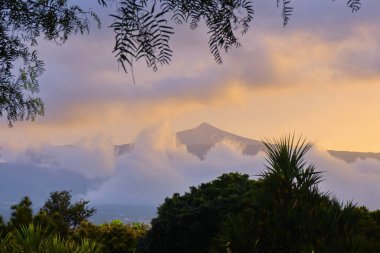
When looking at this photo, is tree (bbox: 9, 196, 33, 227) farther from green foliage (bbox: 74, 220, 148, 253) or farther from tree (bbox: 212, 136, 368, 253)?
tree (bbox: 212, 136, 368, 253)

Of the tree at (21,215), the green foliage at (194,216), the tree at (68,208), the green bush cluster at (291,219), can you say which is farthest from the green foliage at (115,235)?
the tree at (68,208)

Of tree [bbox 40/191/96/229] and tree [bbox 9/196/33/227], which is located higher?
tree [bbox 40/191/96/229]

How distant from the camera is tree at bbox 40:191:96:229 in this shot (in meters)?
35.2

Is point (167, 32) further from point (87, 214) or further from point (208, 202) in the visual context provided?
point (87, 214)

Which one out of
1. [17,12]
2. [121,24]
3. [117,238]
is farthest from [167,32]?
[117,238]

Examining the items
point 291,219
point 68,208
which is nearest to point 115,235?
point 291,219

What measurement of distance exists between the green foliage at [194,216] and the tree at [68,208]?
21613mm

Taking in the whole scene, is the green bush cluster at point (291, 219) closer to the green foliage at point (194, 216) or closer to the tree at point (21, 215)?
the green foliage at point (194, 216)

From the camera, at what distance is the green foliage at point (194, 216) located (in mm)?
13125

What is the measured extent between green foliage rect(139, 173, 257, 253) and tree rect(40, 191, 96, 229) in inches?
851

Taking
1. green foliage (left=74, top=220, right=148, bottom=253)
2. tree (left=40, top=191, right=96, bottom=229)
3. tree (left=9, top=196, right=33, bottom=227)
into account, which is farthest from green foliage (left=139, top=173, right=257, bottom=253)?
tree (left=40, top=191, right=96, bottom=229)

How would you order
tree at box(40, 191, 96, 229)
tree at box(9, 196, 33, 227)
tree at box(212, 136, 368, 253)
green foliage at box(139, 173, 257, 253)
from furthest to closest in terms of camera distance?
tree at box(40, 191, 96, 229) → tree at box(9, 196, 33, 227) → green foliage at box(139, 173, 257, 253) → tree at box(212, 136, 368, 253)

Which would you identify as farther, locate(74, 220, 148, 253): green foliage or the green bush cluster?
locate(74, 220, 148, 253): green foliage

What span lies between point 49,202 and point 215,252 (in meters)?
31.2
